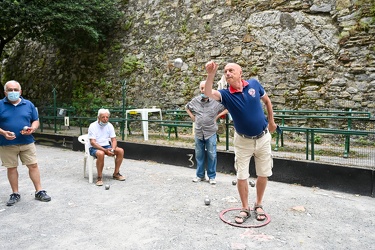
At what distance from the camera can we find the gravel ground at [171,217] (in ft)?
10.4

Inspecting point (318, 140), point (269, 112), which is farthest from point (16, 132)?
point (318, 140)

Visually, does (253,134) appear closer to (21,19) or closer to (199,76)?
(199,76)

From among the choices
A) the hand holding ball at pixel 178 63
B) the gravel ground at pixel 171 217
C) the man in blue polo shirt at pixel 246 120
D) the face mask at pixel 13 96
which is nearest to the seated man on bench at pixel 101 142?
the gravel ground at pixel 171 217

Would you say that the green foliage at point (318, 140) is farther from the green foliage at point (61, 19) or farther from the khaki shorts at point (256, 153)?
the green foliage at point (61, 19)

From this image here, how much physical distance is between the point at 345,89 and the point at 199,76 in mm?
4109

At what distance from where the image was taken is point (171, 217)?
3854 millimetres

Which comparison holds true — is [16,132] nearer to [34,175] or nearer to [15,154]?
[15,154]

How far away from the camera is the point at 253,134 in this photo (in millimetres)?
3576

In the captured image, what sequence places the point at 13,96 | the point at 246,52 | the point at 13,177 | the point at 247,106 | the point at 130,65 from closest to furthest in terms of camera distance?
the point at 247,106, the point at 13,96, the point at 13,177, the point at 246,52, the point at 130,65

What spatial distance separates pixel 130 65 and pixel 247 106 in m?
8.49

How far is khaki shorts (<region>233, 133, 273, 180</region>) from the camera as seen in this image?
12.0 feet

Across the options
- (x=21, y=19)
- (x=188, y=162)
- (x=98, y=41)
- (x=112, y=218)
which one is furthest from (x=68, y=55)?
(x=112, y=218)

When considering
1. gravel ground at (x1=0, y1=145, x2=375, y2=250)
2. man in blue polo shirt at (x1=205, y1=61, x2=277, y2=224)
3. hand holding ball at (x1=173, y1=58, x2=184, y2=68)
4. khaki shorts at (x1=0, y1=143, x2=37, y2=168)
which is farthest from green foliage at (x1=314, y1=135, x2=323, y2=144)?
khaki shorts at (x1=0, y1=143, x2=37, y2=168)

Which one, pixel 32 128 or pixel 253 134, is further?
pixel 32 128
